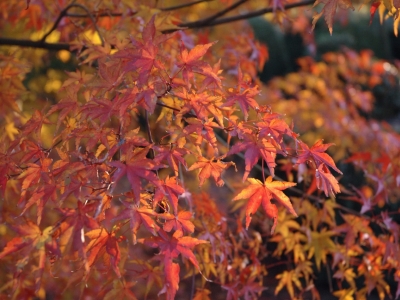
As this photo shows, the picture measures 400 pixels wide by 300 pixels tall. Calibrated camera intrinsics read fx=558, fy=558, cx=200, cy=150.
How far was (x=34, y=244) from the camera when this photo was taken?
1.33 meters

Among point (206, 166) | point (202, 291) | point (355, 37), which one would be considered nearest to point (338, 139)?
point (202, 291)

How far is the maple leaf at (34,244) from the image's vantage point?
4.23 ft

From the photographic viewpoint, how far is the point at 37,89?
17.0 feet

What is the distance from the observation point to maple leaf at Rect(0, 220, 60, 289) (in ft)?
4.23

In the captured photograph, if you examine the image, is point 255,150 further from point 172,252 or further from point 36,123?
point 36,123

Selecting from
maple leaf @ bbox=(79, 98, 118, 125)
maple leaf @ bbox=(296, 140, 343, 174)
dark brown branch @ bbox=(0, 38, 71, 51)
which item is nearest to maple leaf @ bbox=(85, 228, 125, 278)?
maple leaf @ bbox=(79, 98, 118, 125)

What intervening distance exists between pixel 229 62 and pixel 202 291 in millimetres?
1768

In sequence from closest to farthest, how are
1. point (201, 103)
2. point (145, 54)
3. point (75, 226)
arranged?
point (75, 226)
point (145, 54)
point (201, 103)

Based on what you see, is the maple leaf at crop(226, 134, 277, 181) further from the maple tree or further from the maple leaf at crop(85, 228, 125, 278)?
the maple leaf at crop(85, 228, 125, 278)

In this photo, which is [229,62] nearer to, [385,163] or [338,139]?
[385,163]

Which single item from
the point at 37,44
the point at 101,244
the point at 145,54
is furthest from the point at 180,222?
the point at 37,44

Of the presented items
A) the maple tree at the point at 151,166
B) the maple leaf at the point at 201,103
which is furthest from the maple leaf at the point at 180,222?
the maple leaf at the point at 201,103

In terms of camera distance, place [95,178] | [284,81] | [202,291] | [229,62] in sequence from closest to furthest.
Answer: [95,178]
[202,291]
[229,62]
[284,81]

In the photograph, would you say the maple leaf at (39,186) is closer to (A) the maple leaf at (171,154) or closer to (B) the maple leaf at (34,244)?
(B) the maple leaf at (34,244)
